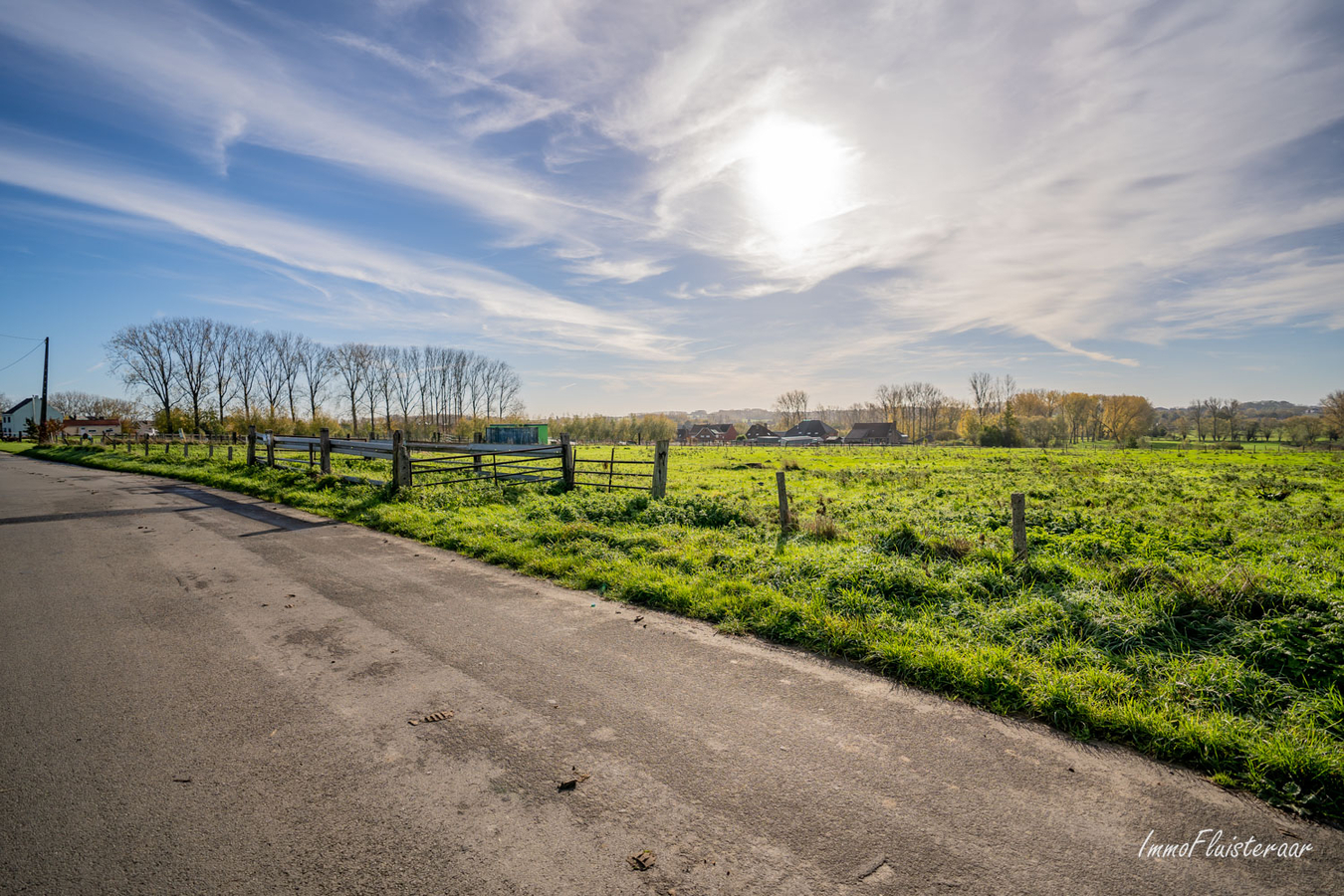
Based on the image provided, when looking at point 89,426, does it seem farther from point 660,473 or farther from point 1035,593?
point 1035,593

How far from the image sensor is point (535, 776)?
310cm

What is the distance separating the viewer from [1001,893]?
234cm

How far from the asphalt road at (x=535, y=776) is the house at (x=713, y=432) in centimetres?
11640

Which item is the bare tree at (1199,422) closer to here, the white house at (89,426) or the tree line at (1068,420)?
the tree line at (1068,420)

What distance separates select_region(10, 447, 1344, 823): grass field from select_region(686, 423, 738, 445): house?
111 meters

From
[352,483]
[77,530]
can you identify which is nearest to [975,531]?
[352,483]

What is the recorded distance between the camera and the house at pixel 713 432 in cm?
12438

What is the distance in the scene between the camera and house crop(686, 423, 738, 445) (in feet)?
408

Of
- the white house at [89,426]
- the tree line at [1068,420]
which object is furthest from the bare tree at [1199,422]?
the white house at [89,426]

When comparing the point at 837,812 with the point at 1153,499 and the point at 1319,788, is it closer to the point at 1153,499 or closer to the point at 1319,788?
the point at 1319,788

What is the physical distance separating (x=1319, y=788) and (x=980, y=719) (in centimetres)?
162

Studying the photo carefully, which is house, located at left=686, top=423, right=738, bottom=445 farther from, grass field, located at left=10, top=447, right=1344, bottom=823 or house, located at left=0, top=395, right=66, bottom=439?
house, located at left=0, top=395, right=66, bottom=439

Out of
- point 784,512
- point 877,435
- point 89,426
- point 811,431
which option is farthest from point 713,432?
point 784,512

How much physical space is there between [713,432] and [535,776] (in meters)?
124
